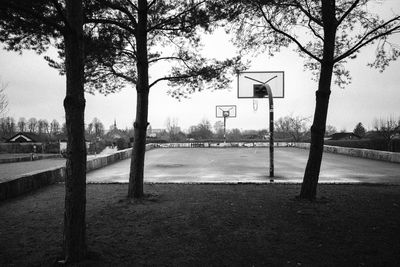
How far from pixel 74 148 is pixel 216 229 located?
2.85 m

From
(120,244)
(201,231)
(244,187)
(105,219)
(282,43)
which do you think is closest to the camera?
(120,244)

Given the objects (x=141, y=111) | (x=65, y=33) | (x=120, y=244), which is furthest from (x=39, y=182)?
(x=65, y=33)

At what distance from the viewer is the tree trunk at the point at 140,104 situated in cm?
747

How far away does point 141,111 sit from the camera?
24.8 ft

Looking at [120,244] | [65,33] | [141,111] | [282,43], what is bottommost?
[120,244]

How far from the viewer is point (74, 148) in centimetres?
395

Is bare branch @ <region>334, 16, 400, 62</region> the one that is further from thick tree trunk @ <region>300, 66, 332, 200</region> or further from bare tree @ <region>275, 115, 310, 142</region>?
bare tree @ <region>275, 115, 310, 142</region>

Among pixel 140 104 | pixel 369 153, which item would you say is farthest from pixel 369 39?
pixel 369 153

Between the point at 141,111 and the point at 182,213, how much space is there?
2.78 m

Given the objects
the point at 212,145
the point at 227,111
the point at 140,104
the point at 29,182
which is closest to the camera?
the point at 140,104

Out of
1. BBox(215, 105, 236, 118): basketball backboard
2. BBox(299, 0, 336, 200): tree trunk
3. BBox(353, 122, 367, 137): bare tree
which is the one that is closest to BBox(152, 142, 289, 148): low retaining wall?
BBox(215, 105, 236, 118): basketball backboard

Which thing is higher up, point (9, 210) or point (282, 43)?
point (282, 43)

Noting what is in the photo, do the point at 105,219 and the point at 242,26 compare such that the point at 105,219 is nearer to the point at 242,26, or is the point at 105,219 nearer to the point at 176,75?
the point at 176,75

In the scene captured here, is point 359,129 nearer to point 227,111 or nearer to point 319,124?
point 227,111
